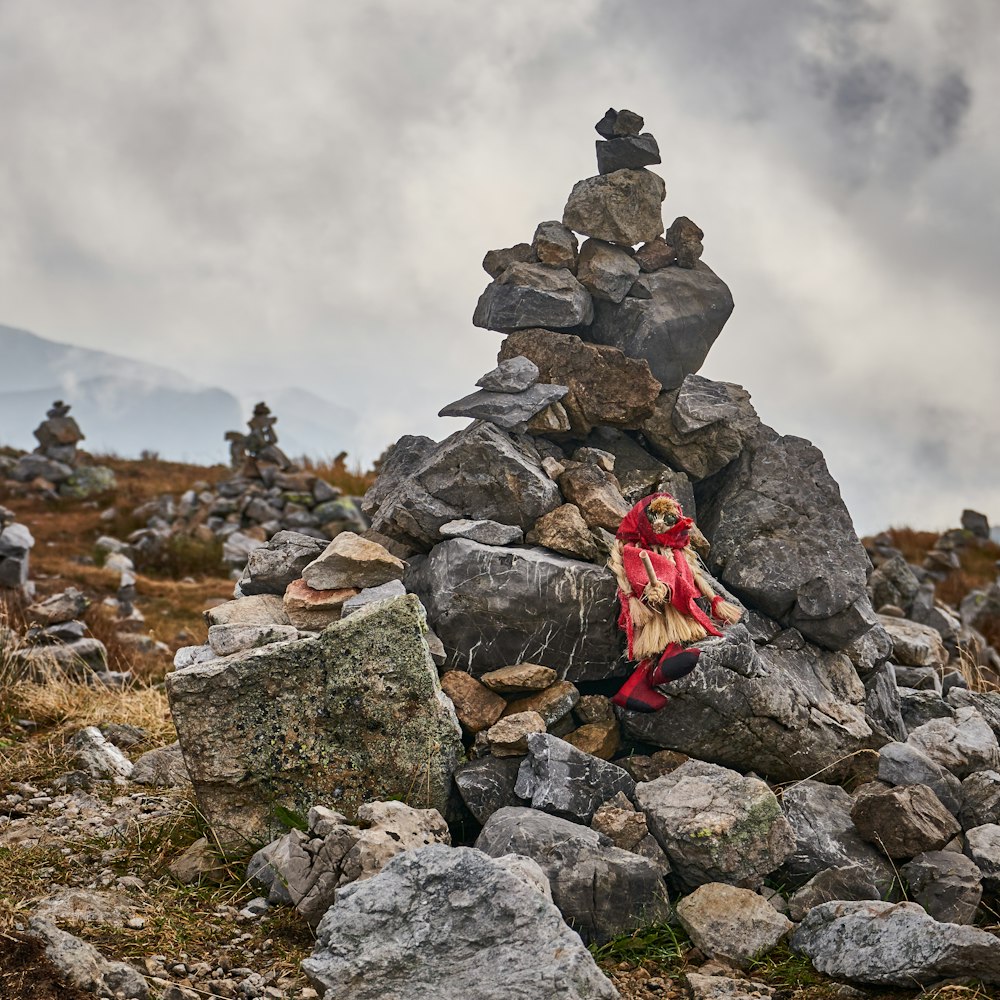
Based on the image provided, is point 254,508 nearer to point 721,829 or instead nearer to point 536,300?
point 536,300

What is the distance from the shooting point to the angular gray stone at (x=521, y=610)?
943 centimetres

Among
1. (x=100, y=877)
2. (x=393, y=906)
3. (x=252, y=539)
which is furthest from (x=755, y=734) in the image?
(x=252, y=539)

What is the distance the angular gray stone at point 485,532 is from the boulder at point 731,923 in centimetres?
371

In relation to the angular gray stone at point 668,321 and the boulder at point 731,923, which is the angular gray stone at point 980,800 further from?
the angular gray stone at point 668,321

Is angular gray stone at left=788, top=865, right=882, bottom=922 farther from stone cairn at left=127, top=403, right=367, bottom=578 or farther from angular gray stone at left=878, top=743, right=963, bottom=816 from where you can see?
stone cairn at left=127, top=403, right=367, bottom=578

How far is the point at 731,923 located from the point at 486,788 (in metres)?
2.25

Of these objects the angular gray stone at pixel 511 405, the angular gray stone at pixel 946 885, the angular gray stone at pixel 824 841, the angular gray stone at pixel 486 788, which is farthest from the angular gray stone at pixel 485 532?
the angular gray stone at pixel 946 885

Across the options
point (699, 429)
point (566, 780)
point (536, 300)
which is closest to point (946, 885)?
point (566, 780)

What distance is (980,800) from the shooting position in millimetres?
8625

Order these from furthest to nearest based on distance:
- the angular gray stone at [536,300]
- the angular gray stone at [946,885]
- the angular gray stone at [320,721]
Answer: the angular gray stone at [536,300]
the angular gray stone at [320,721]
the angular gray stone at [946,885]

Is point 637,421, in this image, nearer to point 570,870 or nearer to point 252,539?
point 570,870

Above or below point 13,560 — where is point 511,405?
above

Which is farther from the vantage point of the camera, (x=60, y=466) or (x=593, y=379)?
(x=60, y=466)

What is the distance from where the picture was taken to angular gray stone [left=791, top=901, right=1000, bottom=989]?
627 cm
